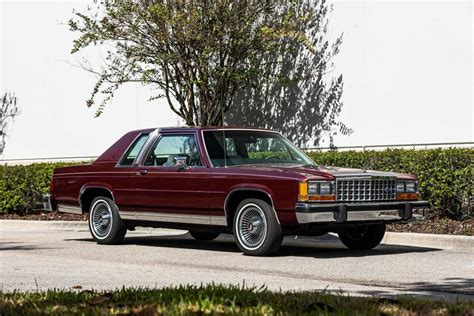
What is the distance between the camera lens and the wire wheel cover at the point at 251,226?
13.5 meters

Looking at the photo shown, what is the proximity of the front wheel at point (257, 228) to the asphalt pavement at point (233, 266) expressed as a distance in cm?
20

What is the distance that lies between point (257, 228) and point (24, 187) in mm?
9972

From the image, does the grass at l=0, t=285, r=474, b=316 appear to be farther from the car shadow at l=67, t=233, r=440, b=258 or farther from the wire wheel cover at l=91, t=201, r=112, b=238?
the wire wheel cover at l=91, t=201, r=112, b=238

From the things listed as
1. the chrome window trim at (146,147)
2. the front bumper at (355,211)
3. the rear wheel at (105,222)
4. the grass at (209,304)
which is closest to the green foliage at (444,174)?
the front bumper at (355,211)

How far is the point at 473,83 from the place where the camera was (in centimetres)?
1961

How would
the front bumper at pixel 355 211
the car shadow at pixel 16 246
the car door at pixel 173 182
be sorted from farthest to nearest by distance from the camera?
the car shadow at pixel 16 246 → the car door at pixel 173 182 → the front bumper at pixel 355 211

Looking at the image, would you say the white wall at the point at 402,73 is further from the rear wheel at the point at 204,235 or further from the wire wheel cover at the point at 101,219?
the wire wheel cover at the point at 101,219

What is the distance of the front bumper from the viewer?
42.3 ft

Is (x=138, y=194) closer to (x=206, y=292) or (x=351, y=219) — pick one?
(x=351, y=219)

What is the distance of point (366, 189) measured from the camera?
535 inches

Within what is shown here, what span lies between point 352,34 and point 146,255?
9.26 metres

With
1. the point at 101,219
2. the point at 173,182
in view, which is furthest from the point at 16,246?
the point at 173,182

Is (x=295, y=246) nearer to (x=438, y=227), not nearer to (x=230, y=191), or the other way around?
(x=230, y=191)

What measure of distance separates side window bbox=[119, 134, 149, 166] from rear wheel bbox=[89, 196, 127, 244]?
640mm
